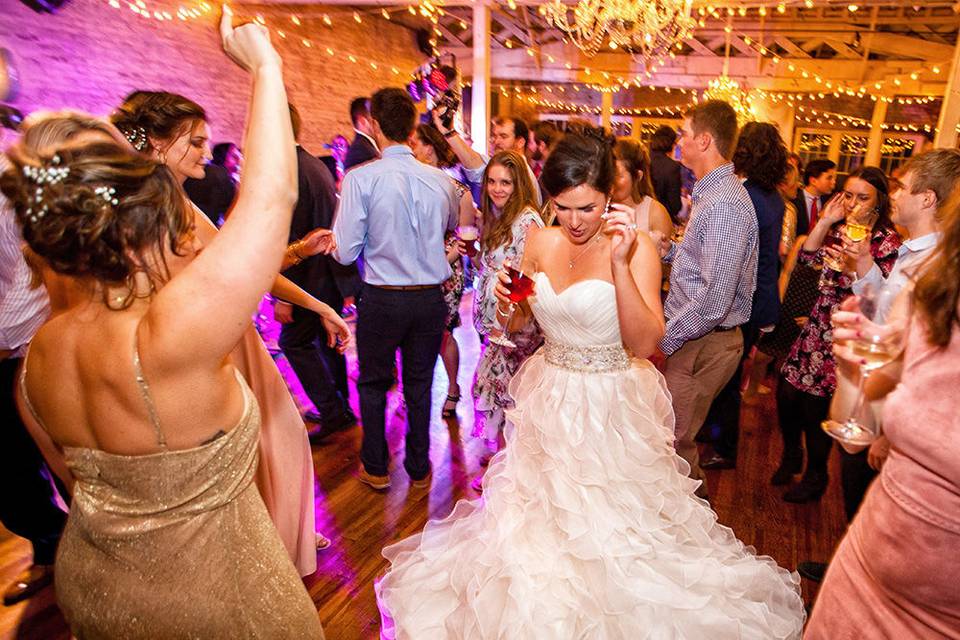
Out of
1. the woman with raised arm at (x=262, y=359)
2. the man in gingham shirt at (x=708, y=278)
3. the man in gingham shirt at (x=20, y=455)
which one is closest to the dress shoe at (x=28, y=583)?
the man in gingham shirt at (x=20, y=455)

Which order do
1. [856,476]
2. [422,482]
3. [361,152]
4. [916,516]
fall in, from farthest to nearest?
[361,152]
[422,482]
[856,476]
[916,516]

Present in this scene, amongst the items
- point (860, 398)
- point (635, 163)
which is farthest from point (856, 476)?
point (635, 163)

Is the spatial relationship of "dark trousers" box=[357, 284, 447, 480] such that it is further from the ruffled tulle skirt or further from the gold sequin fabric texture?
the gold sequin fabric texture

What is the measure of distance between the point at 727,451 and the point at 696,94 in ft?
36.6

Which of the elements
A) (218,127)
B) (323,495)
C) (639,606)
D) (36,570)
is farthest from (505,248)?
(218,127)

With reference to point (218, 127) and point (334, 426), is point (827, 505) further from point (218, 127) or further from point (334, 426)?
point (218, 127)

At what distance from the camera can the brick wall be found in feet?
15.7

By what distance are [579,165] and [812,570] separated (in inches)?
76.0

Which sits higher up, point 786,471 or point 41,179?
point 41,179

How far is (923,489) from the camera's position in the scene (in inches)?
37.9

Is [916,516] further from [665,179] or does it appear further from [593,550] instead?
[665,179]

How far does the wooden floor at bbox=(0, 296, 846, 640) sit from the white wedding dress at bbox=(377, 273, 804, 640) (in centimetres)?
A: 23

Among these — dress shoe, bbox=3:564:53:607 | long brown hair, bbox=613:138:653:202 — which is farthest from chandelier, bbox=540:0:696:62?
dress shoe, bbox=3:564:53:607

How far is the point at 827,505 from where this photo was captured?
297 cm
